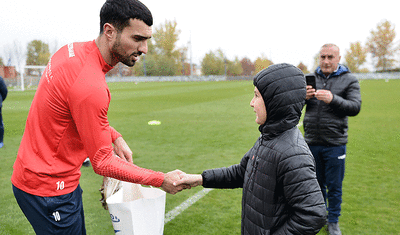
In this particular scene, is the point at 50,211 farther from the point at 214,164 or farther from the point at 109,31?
the point at 214,164

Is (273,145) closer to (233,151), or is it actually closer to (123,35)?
(123,35)

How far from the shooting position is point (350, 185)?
487 cm

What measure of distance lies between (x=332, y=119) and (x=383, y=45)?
271ft

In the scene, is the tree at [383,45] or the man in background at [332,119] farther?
the tree at [383,45]

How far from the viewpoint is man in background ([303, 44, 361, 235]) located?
3449mm

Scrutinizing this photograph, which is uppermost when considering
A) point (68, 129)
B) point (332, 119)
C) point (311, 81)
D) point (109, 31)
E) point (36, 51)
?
point (36, 51)

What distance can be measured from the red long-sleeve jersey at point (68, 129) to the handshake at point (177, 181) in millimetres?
85

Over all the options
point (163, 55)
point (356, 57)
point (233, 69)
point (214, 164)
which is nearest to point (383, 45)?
point (356, 57)

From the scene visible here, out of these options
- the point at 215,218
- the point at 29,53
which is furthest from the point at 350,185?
the point at 29,53

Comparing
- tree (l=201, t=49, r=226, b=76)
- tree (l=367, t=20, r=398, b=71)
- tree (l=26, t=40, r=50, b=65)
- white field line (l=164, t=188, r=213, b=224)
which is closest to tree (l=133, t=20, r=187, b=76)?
tree (l=201, t=49, r=226, b=76)

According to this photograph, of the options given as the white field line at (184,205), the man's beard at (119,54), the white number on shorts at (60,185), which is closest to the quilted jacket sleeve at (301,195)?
the man's beard at (119,54)

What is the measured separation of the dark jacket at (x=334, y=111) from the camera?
3.48m

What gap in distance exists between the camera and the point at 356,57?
85.2 metres

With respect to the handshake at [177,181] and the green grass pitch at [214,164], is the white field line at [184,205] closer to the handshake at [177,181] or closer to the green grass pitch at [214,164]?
the green grass pitch at [214,164]
